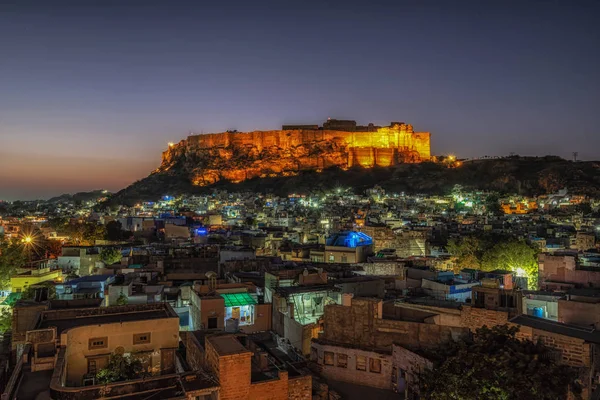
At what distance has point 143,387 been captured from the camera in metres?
7.95

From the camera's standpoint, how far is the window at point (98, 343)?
1038 cm

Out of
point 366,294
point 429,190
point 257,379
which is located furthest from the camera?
point 429,190

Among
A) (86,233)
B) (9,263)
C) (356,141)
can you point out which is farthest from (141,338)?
(356,141)

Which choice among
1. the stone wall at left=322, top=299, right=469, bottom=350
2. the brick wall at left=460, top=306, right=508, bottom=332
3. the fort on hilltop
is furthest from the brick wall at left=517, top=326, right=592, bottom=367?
the fort on hilltop

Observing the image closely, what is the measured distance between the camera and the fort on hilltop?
5167 inches

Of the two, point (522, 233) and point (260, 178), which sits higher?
point (260, 178)

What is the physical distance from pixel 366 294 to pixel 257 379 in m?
8.13

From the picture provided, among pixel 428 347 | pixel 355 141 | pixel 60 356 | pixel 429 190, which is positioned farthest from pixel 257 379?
pixel 355 141

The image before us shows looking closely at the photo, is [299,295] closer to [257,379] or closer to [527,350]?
[257,379]

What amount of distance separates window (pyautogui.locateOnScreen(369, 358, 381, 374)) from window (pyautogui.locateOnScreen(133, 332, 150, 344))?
17.8 ft

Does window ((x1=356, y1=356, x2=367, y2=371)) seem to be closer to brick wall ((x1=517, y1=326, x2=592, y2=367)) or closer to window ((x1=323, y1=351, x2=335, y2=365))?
window ((x1=323, y1=351, x2=335, y2=365))

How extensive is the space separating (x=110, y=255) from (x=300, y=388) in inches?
866

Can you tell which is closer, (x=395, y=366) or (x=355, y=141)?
(x=395, y=366)

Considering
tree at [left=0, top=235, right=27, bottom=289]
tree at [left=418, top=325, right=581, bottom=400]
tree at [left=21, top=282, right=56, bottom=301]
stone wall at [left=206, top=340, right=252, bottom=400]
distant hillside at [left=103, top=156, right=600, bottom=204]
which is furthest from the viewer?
distant hillside at [left=103, top=156, right=600, bottom=204]
